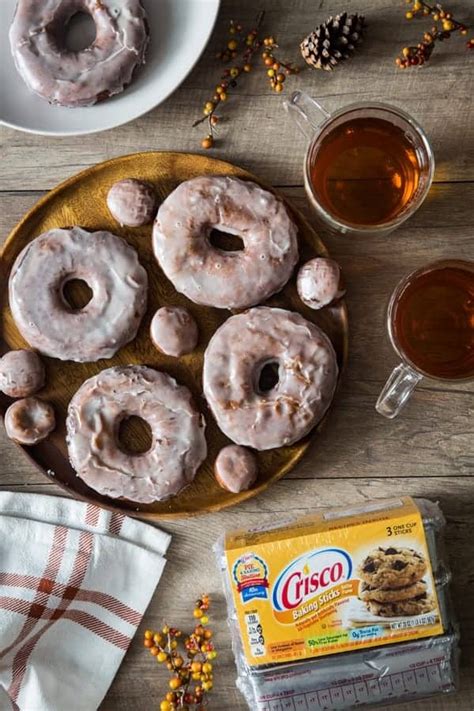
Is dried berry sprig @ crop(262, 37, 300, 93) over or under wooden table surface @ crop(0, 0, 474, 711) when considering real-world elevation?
over

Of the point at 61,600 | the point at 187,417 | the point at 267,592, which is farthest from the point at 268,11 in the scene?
the point at 61,600

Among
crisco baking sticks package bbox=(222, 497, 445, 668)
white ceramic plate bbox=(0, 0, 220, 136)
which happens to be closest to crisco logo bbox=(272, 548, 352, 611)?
crisco baking sticks package bbox=(222, 497, 445, 668)

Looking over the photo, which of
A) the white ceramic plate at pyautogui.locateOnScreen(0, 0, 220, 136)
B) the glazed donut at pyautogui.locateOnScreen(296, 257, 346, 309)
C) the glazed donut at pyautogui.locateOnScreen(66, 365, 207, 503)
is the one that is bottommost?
the glazed donut at pyautogui.locateOnScreen(66, 365, 207, 503)

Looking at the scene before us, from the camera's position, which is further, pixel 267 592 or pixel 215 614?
pixel 215 614

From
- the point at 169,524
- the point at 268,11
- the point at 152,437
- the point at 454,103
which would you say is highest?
the point at 268,11

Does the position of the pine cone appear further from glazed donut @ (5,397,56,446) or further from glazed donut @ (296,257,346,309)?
glazed donut @ (5,397,56,446)

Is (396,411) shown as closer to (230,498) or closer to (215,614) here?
(230,498)
